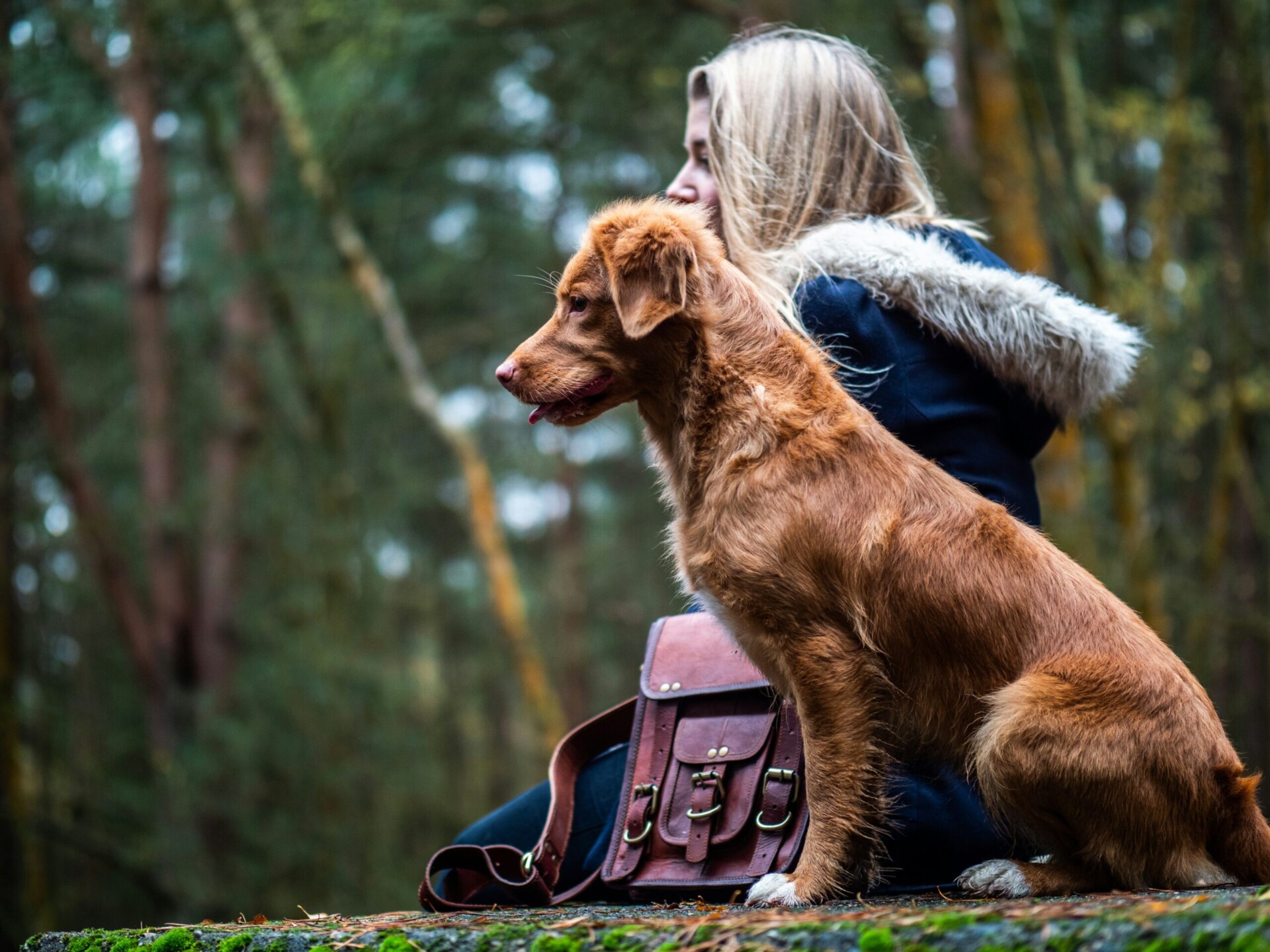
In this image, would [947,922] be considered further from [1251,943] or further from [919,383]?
[919,383]

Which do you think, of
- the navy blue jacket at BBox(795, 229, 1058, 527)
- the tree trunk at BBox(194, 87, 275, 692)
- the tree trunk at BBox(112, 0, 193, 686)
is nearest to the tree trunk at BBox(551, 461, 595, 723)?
the tree trunk at BBox(194, 87, 275, 692)

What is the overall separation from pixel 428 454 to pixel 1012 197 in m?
14.2

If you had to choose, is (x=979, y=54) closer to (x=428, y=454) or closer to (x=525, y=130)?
(x=525, y=130)

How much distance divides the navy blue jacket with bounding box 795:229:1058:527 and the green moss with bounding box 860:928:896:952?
5.53 ft

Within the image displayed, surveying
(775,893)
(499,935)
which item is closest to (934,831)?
(775,893)

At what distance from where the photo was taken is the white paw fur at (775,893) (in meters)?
2.64

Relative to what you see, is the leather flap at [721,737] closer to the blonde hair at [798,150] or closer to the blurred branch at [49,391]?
the blonde hair at [798,150]

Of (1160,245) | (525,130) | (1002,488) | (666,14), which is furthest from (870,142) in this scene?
(525,130)

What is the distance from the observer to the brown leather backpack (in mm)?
3070

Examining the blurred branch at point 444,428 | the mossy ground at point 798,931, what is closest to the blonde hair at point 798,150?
the mossy ground at point 798,931

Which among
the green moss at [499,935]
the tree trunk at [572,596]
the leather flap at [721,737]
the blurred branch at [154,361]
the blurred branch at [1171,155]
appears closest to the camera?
the green moss at [499,935]

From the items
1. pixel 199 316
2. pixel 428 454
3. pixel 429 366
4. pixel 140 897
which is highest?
pixel 199 316

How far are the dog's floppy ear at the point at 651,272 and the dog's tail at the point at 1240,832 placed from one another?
1755 mm

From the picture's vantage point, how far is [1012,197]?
809 cm
